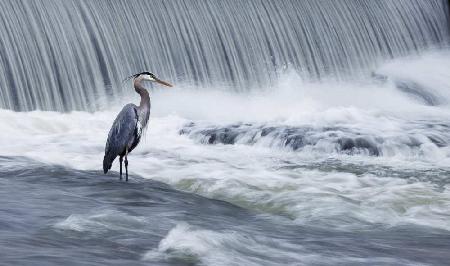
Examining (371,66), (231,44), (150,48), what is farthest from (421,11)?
(150,48)

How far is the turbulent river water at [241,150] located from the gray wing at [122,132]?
0.32 metres

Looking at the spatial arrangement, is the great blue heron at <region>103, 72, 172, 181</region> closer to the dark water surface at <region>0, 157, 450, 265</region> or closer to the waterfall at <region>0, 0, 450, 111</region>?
the dark water surface at <region>0, 157, 450, 265</region>

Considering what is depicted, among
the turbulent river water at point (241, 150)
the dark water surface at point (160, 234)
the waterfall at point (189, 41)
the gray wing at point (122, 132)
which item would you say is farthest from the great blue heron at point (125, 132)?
the waterfall at point (189, 41)

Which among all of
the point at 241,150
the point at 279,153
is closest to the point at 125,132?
the point at 241,150

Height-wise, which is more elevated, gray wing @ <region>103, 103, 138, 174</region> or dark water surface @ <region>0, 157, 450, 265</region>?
gray wing @ <region>103, 103, 138, 174</region>

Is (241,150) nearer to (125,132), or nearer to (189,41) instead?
(125,132)

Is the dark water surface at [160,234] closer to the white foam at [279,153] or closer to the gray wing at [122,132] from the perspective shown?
the white foam at [279,153]

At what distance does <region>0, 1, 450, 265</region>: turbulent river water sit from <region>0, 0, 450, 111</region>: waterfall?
0.04 m

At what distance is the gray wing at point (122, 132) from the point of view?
1024cm

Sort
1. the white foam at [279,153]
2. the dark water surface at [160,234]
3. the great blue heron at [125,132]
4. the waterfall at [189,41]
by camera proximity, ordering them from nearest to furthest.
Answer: the dark water surface at [160,234], the white foam at [279,153], the great blue heron at [125,132], the waterfall at [189,41]

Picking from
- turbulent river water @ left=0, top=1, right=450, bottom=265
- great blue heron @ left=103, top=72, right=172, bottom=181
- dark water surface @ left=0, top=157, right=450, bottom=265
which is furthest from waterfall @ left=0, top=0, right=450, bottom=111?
dark water surface @ left=0, top=157, right=450, bottom=265

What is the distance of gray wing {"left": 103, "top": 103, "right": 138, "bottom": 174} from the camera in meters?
10.2

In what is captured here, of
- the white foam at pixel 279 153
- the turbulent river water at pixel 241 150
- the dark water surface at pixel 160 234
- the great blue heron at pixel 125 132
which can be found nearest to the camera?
the dark water surface at pixel 160 234

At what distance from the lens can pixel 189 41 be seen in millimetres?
17344
